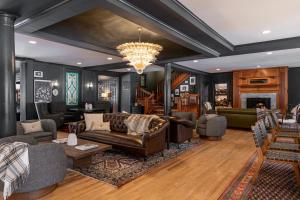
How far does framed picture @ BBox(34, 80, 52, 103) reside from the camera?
8.02 m

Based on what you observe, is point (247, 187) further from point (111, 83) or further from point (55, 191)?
point (111, 83)

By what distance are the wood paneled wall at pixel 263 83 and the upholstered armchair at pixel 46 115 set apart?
852 centimetres

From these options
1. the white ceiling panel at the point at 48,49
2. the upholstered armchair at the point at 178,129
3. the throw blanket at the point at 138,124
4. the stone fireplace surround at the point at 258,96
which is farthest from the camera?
the stone fireplace surround at the point at 258,96

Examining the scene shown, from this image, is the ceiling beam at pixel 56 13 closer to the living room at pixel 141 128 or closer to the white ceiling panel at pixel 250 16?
the living room at pixel 141 128

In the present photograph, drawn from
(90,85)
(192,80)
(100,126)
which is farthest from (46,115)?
(192,80)

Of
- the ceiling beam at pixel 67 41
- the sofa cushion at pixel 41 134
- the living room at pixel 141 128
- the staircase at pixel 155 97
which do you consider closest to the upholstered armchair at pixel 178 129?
the living room at pixel 141 128

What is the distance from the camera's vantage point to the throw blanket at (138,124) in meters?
4.55

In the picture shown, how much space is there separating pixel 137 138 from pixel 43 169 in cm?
197

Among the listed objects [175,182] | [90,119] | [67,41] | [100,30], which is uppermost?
[100,30]

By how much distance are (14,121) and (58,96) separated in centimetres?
595

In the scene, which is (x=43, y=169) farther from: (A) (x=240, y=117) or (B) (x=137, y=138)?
(A) (x=240, y=117)

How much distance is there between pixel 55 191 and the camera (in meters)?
2.77

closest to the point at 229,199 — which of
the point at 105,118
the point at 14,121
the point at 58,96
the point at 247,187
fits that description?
the point at 247,187

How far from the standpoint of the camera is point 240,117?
25.8ft
